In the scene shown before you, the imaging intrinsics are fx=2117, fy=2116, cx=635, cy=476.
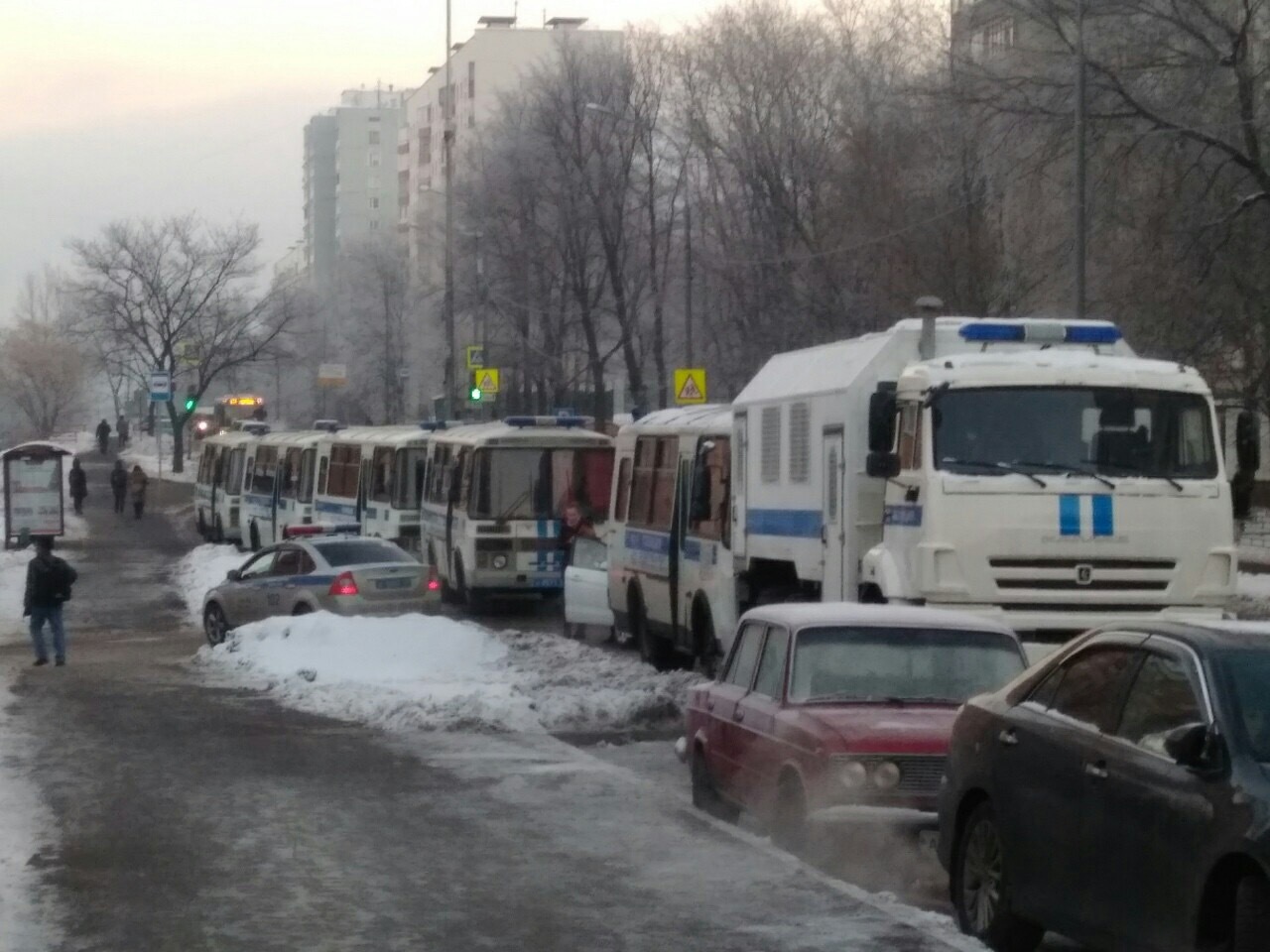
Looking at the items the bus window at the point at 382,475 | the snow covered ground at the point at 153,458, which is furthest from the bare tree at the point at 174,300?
the bus window at the point at 382,475

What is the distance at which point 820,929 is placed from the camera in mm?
8844

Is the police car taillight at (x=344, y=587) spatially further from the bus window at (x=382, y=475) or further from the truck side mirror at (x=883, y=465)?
the bus window at (x=382, y=475)

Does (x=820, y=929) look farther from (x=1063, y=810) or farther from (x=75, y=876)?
(x=75, y=876)

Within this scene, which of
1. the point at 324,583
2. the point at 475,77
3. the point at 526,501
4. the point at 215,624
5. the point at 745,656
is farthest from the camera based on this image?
the point at 475,77

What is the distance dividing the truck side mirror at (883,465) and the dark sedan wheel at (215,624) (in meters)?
13.7

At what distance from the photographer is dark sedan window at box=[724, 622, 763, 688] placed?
1234 cm

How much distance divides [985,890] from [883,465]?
695 centimetres

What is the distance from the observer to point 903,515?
1552 centimetres

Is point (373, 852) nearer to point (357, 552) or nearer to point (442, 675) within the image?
point (442, 675)

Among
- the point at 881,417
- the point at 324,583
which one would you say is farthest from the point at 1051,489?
the point at 324,583

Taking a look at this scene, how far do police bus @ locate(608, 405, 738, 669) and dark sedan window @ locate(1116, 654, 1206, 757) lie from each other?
39.8 ft

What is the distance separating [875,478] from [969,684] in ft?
15.3

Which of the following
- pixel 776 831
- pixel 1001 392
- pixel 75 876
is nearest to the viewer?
pixel 75 876

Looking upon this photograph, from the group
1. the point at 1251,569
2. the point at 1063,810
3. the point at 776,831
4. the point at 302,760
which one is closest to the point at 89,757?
the point at 302,760
